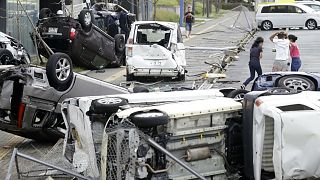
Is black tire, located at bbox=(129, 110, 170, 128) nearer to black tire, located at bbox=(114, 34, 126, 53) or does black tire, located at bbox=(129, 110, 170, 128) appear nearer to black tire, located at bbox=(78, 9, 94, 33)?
black tire, located at bbox=(78, 9, 94, 33)

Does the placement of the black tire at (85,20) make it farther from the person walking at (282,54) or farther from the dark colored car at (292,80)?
the dark colored car at (292,80)

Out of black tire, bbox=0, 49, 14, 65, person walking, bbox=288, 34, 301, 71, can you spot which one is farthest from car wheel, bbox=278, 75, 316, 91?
black tire, bbox=0, 49, 14, 65

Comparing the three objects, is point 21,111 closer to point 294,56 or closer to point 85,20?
point 294,56

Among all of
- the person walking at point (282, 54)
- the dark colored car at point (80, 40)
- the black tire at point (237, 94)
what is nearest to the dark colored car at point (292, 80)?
the person walking at point (282, 54)

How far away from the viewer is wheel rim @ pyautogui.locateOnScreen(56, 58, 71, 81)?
9.26m

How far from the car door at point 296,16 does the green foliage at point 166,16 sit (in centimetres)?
894

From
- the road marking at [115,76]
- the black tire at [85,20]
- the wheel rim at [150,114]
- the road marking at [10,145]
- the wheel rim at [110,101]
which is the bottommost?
the road marking at [10,145]

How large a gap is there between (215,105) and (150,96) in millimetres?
950

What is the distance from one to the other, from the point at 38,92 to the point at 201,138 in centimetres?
366

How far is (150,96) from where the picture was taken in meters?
7.18

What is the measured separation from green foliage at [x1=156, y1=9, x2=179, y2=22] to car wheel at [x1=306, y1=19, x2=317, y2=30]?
9.99 meters

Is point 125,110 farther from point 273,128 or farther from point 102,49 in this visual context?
point 102,49

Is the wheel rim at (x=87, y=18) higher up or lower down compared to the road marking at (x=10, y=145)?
higher up

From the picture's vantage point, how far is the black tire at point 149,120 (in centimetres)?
600
